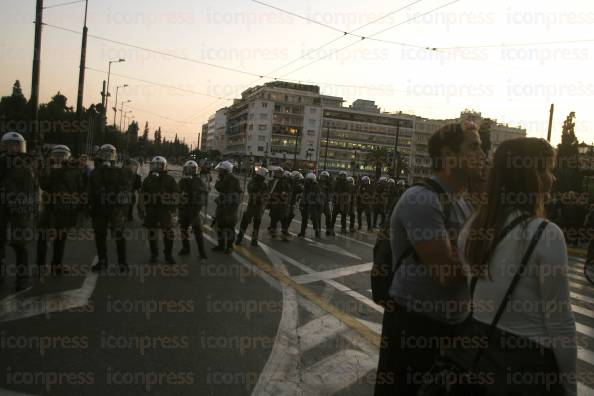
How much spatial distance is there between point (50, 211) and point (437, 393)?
7.18m

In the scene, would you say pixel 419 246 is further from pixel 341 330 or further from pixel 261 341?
pixel 341 330

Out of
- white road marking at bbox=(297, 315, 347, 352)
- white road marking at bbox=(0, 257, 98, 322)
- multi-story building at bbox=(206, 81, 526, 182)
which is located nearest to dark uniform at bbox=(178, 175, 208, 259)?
white road marking at bbox=(0, 257, 98, 322)

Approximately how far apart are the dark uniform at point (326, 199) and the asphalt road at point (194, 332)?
653cm

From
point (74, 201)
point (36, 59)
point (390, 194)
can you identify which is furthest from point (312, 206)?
point (36, 59)

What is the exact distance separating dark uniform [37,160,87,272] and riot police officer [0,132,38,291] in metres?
0.80

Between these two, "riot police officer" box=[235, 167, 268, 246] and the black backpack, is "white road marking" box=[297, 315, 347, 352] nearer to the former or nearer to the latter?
the black backpack

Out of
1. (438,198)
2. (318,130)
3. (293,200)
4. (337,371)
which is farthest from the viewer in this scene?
(318,130)

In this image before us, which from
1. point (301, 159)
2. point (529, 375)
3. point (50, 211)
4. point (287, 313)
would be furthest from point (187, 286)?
point (301, 159)

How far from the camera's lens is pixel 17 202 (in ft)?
21.9

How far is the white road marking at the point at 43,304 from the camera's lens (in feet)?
18.1

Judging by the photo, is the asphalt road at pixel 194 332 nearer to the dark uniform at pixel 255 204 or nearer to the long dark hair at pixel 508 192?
the long dark hair at pixel 508 192

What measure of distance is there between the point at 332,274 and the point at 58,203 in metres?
4.84

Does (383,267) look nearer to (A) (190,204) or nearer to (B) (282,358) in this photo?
(B) (282,358)

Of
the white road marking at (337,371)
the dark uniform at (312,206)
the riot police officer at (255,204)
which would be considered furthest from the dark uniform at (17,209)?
the dark uniform at (312,206)
